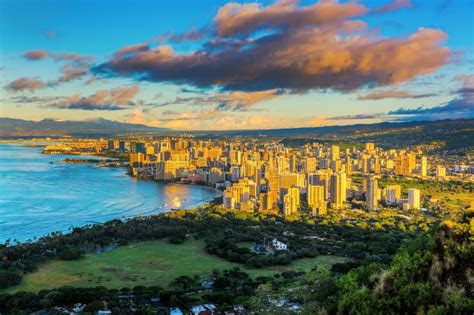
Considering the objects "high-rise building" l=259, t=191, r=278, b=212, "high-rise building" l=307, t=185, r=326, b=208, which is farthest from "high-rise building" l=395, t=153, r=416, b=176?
"high-rise building" l=259, t=191, r=278, b=212

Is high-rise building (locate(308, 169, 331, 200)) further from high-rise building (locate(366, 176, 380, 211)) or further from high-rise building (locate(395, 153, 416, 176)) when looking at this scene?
high-rise building (locate(395, 153, 416, 176))

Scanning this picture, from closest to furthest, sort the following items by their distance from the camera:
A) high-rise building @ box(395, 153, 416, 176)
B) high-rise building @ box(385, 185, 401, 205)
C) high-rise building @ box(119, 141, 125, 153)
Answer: high-rise building @ box(385, 185, 401, 205) < high-rise building @ box(395, 153, 416, 176) < high-rise building @ box(119, 141, 125, 153)

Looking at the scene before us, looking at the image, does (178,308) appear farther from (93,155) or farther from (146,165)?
(93,155)

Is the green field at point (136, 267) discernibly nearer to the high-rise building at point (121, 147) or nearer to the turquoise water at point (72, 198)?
the turquoise water at point (72, 198)

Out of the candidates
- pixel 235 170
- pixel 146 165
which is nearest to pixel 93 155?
pixel 146 165

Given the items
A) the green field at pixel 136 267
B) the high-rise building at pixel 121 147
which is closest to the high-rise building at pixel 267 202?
the green field at pixel 136 267

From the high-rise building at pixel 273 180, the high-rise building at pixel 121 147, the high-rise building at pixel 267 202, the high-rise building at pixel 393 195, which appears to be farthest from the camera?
the high-rise building at pixel 121 147
